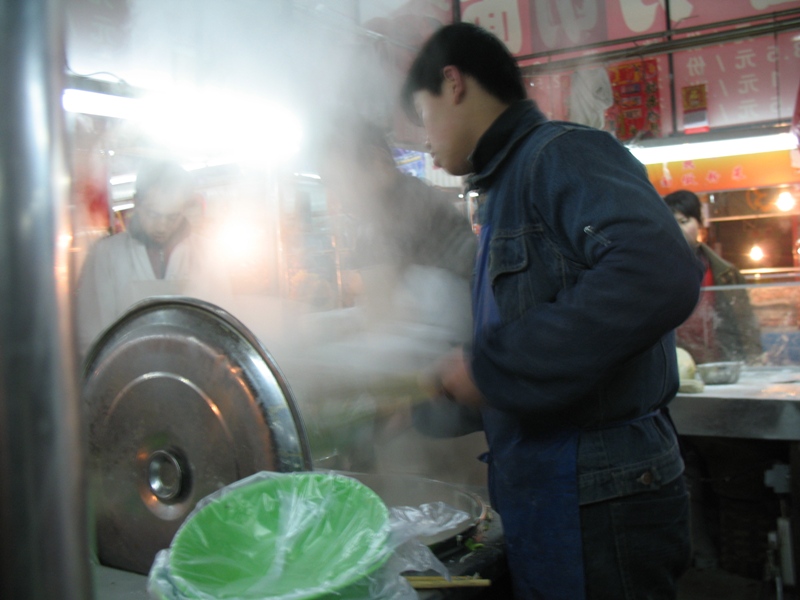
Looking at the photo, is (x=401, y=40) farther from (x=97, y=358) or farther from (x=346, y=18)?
(x=97, y=358)

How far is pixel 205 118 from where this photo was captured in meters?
3.03

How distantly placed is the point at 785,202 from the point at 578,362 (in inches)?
387

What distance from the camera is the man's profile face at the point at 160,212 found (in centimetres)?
358

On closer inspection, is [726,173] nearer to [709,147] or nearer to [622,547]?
[709,147]

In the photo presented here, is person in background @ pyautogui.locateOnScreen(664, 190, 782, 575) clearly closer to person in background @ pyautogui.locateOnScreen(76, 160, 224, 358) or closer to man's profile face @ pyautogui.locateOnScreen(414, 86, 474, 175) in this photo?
man's profile face @ pyautogui.locateOnScreen(414, 86, 474, 175)

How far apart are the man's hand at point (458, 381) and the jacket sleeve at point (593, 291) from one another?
0.04 metres

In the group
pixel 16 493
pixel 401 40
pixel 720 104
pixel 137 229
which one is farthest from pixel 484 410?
pixel 720 104

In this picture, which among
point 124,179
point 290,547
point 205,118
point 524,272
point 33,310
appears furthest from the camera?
point 124,179

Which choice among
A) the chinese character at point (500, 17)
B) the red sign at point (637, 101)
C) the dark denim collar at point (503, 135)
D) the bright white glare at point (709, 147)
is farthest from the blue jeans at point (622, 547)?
the red sign at point (637, 101)

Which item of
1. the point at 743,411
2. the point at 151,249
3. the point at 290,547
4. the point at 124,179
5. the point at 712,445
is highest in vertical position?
the point at 124,179

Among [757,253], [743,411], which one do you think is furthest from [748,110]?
[757,253]

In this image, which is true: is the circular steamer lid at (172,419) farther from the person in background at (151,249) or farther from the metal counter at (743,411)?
the metal counter at (743,411)

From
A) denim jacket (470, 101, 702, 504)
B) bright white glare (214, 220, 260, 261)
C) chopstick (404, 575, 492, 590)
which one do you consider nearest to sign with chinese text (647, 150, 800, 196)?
bright white glare (214, 220, 260, 261)

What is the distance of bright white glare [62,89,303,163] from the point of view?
8.57 feet
